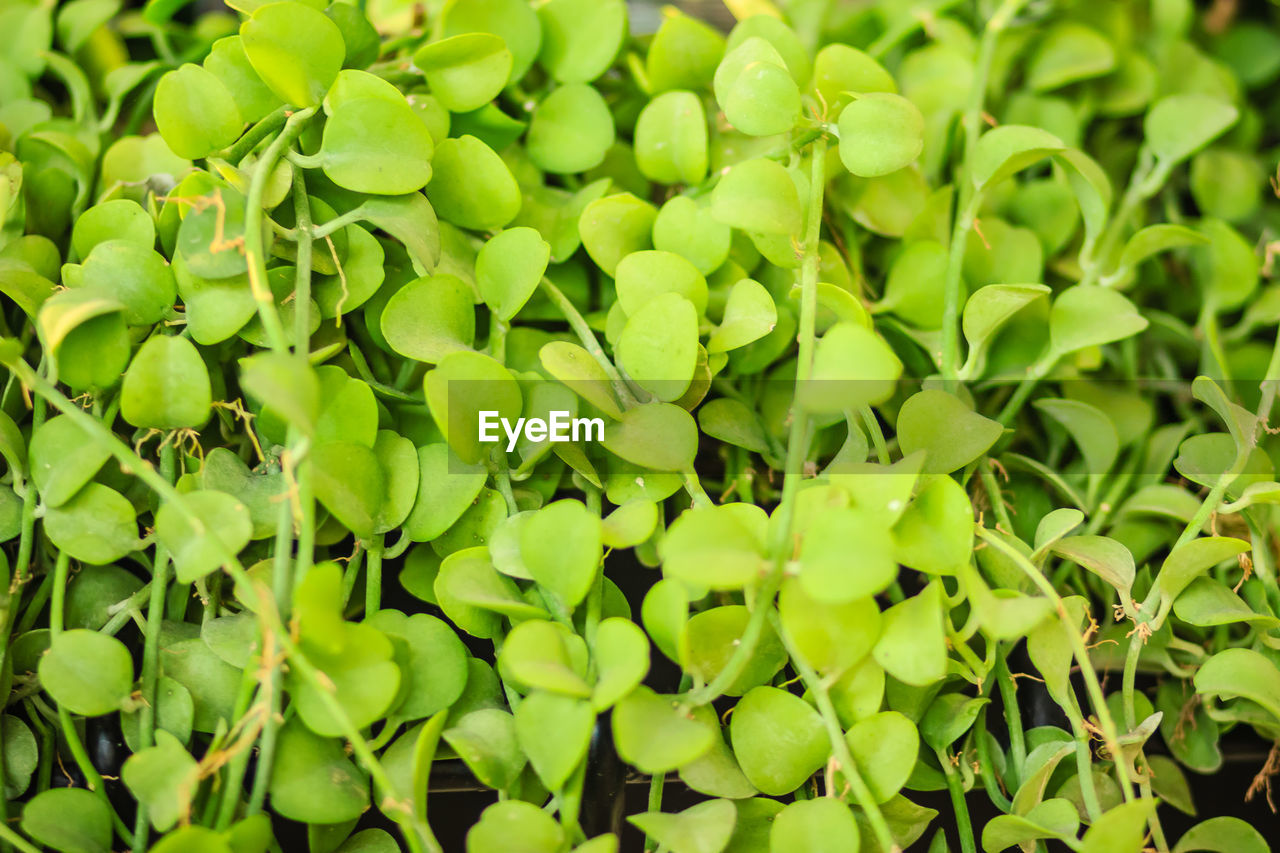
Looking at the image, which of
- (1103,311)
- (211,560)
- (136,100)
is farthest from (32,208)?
(1103,311)

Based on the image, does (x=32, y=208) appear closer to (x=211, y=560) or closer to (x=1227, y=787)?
(x=211, y=560)

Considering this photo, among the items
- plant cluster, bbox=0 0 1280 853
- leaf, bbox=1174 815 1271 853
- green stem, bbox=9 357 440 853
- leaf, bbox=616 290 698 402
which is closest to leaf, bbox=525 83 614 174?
plant cluster, bbox=0 0 1280 853

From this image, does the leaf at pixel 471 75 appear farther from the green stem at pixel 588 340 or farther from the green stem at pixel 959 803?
the green stem at pixel 959 803

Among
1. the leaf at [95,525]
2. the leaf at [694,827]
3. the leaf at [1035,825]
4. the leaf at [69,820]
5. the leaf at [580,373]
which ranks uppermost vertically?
the leaf at [580,373]

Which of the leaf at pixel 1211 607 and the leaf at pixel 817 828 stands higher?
the leaf at pixel 1211 607

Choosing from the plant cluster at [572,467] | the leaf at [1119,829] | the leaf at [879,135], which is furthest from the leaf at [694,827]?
the leaf at [879,135]

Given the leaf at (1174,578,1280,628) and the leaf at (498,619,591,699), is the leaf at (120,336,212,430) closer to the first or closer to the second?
the leaf at (498,619,591,699)
